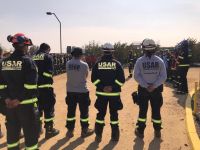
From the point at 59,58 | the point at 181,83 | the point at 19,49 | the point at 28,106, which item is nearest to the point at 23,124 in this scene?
the point at 28,106

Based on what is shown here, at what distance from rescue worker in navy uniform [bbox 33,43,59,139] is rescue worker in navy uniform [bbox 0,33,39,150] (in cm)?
257

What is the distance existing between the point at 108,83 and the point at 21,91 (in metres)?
2.74

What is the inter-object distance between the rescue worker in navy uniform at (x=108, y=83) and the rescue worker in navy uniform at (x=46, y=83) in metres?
1.13

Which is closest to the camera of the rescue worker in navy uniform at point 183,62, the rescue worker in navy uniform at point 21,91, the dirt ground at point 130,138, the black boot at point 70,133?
the rescue worker in navy uniform at point 21,91

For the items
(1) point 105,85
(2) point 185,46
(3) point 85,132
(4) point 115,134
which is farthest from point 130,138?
(2) point 185,46

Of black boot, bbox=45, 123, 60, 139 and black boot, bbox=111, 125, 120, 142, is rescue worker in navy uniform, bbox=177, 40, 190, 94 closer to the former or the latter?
black boot, bbox=111, 125, 120, 142

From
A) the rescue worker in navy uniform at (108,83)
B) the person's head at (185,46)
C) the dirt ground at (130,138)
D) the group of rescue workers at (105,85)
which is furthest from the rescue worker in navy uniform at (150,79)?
the person's head at (185,46)

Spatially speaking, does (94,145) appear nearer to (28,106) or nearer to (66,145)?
(66,145)

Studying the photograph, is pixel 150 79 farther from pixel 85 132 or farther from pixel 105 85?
pixel 85 132

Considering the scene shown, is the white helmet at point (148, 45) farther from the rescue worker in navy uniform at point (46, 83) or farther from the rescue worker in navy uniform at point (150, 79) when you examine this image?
the rescue worker in navy uniform at point (46, 83)

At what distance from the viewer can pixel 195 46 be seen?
136 feet

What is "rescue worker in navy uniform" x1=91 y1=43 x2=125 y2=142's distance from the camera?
8.65 meters

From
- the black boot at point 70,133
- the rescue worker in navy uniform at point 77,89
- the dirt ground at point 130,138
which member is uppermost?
the rescue worker in navy uniform at point 77,89

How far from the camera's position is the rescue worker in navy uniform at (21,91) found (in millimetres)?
6301
